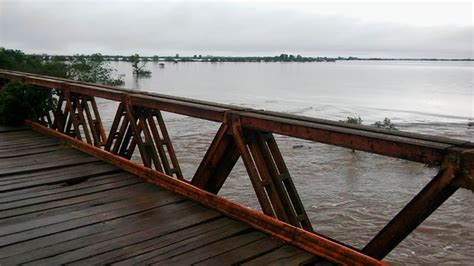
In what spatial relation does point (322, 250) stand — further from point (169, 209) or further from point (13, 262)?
point (13, 262)

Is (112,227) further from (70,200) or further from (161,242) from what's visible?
(70,200)

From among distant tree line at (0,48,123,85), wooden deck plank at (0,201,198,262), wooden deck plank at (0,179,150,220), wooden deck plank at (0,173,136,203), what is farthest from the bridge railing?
distant tree line at (0,48,123,85)

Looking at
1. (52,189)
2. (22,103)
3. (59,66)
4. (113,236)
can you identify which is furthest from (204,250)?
(59,66)

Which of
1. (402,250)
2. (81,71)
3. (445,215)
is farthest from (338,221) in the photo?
(81,71)

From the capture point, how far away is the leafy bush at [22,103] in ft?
28.0

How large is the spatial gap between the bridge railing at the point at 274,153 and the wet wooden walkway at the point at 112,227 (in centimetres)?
21

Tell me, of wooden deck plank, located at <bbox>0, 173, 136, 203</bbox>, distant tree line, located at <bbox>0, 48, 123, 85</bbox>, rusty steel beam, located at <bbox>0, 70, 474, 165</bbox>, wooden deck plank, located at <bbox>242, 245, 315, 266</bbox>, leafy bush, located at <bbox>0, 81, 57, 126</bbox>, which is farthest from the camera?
distant tree line, located at <bbox>0, 48, 123, 85</bbox>

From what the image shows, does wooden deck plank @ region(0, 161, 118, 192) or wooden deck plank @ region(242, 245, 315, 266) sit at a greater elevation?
wooden deck plank @ region(0, 161, 118, 192)

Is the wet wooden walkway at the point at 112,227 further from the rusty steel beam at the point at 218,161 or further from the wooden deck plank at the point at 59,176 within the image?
the rusty steel beam at the point at 218,161

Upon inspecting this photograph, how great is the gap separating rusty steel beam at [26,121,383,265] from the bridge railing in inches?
0.5

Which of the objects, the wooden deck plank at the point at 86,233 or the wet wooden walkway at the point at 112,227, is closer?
the wet wooden walkway at the point at 112,227

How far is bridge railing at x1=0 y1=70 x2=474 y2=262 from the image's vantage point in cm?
254

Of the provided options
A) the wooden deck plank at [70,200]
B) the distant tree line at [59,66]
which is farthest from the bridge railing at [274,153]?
the distant tree line at [59,66]

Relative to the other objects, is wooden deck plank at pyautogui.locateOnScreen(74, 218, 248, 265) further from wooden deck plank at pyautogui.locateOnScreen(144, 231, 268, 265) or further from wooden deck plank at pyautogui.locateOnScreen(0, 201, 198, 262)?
wooden deck plank at pyautogui.locateOnScreen(0, 201, 198, 262)
